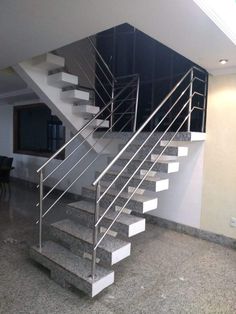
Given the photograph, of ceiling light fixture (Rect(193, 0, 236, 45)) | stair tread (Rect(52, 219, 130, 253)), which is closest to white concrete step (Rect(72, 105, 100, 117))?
stair tread (Rect(52, 219, 130, 253))

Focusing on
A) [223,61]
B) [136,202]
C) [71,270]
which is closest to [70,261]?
[71,270]

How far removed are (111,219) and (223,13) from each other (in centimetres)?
203

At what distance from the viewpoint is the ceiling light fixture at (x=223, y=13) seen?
1.64m

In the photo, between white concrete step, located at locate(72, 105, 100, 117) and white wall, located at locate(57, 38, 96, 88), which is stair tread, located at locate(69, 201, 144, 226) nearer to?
white concrete step, located at locate(72, 105, 100, 117)

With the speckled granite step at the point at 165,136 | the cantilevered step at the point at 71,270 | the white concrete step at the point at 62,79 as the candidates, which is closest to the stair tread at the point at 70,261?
the cantilevered step at the point at 71,270

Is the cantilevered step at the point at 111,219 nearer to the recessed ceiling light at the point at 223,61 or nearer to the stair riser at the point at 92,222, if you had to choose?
the stair riser at the point at 92,222

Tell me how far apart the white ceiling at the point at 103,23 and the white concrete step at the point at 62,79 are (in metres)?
0.59

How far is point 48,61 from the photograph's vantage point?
121 inches

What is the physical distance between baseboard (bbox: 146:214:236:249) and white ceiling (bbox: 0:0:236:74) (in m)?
2.23

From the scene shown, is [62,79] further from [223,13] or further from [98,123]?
[223,13]

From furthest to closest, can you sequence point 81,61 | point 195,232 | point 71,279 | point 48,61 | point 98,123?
1. point 81,61
2. point 98,123
3. point 195,232
4. point 48,61
5. point 71,279

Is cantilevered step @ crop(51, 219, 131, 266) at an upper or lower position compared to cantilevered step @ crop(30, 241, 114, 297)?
upper

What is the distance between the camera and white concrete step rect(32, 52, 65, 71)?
121 inches

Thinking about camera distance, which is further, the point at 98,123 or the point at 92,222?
the point at 98,123
